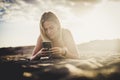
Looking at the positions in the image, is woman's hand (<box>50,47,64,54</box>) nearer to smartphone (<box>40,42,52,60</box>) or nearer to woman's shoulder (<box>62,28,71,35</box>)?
smartphone (<box>40,42,52,60</box>)

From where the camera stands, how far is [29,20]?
263 centimetres

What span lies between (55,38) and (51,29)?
0.30 ft

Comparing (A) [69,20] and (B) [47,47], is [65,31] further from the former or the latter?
(B) [47,47]

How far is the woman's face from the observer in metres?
2.55

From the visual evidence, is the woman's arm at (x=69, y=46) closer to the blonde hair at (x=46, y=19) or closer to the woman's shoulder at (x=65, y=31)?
the woman's shoulder at (x=65, y=31)

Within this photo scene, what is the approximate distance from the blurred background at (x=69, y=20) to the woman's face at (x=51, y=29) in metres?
0.07

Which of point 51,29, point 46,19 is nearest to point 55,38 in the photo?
point 51,29

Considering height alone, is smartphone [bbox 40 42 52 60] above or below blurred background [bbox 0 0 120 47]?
below

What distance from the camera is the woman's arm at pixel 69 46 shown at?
2521 millimetres

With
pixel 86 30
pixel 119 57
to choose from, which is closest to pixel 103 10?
pixel 86 30

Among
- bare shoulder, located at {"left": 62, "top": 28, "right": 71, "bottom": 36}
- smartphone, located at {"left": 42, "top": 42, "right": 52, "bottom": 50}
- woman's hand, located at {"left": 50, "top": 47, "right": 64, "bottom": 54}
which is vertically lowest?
woman's hand, located at {"left": 50, "top": 47, "right": 64, "bottom": 54}

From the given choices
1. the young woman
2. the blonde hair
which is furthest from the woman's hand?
the blonde hair

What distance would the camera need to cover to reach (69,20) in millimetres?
2582

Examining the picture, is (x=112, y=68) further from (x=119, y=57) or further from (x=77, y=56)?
(x=77, y=56)
